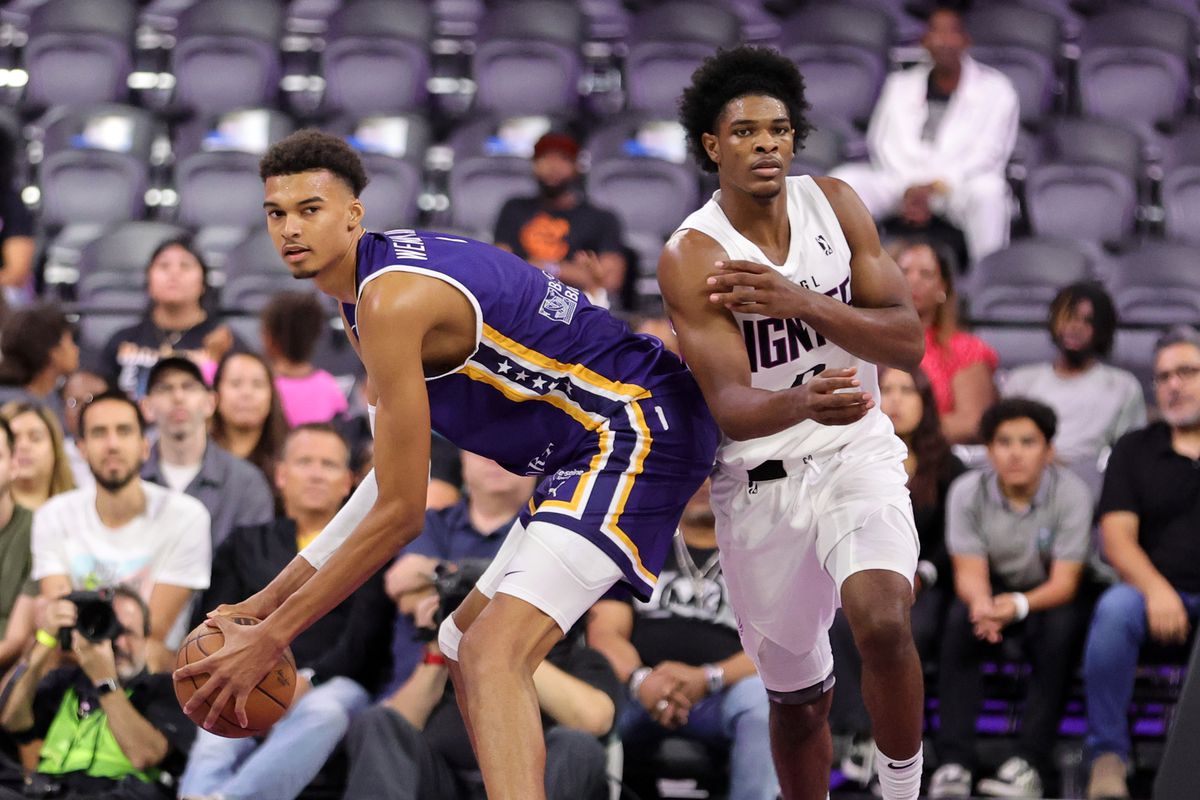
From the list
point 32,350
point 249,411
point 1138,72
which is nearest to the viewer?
point 249,411

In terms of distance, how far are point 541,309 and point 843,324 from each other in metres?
0.74

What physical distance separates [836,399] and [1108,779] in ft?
8.32

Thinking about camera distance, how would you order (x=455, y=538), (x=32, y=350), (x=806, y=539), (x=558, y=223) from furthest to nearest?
1. (x=558, y=223)
2. (x=32, y=350)
3. (x=455, y=538)
4. (x=806, y=539)

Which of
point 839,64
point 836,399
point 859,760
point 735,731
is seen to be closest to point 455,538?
point 735,731

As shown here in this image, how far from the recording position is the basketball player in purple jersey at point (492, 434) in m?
3.70

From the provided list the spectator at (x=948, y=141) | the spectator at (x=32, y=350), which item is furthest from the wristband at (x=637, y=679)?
the spectator at (x=948, y=141)

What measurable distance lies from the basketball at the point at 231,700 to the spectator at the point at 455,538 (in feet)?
5.80

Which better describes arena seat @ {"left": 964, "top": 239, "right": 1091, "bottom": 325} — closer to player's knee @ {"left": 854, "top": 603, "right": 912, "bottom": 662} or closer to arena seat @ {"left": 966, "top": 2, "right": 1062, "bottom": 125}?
arena seat @ {"left": 966, "top": 2, "right": 1062, "bottom": 125}

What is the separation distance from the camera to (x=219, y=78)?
1038 cm

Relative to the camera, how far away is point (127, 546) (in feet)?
19.8

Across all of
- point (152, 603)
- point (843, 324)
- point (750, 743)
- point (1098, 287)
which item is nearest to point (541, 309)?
point (843, 324)

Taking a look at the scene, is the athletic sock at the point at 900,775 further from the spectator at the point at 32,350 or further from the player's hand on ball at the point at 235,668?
the spectator at the point at 32,350

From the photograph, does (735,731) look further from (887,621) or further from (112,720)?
(112,720)

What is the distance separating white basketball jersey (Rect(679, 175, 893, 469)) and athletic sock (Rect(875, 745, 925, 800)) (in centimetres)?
80
